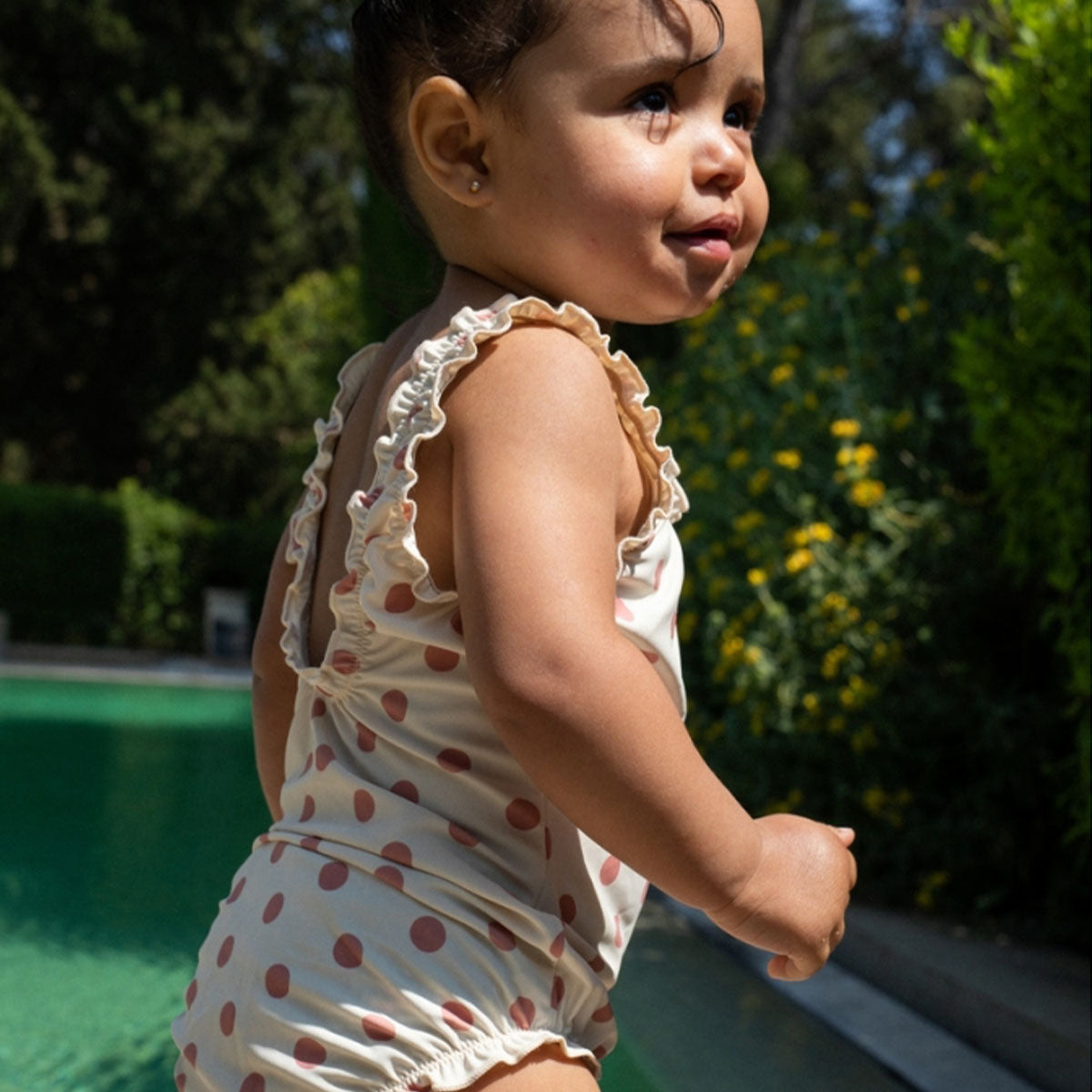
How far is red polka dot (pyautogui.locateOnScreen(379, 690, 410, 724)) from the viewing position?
1187 mm

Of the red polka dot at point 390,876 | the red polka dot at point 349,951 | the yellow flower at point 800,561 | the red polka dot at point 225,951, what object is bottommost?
the yellow flower at point 800,561

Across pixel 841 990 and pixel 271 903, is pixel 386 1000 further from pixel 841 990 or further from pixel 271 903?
pixel 841 990

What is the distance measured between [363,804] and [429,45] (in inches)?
25.4

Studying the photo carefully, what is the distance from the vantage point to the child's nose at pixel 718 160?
1243mm

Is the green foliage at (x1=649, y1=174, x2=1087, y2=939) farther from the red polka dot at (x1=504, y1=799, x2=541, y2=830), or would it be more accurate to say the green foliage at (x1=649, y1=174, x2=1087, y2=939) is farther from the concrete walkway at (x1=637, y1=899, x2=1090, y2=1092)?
the red polka dot at (x1=504, y1=799, x2=541, y2=830)

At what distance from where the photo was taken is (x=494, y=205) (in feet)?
4.08

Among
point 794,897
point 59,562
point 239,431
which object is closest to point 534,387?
point 794,897

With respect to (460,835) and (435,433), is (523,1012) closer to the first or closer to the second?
(460,835)

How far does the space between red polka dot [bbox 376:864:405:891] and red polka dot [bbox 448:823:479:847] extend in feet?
0.17

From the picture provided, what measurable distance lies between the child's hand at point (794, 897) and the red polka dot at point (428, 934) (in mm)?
215

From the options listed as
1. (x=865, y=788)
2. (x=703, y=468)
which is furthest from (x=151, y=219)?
(x=865, y=788)

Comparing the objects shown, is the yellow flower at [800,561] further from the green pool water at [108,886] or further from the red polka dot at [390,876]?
the red polka dot at [390,876]

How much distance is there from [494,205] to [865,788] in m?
3.49

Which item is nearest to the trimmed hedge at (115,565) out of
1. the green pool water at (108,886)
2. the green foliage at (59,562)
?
the green foliage at (59,562)
